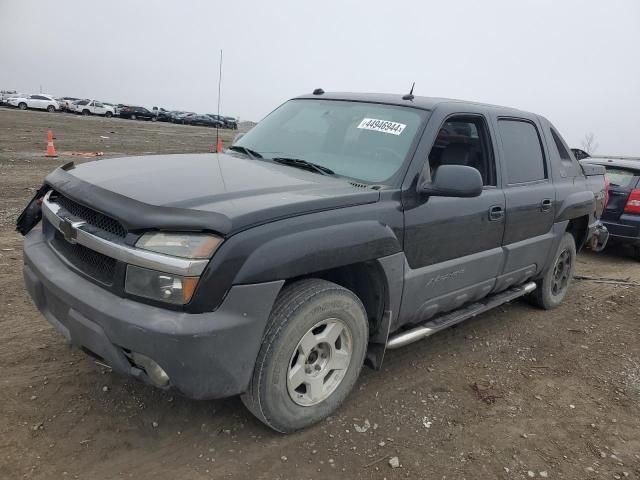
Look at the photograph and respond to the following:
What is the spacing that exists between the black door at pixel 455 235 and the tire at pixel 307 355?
46 centimetres

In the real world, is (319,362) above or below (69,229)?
below

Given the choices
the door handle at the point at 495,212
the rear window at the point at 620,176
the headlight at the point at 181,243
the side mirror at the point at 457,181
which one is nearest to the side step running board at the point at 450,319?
the door handle at the point at 495,212

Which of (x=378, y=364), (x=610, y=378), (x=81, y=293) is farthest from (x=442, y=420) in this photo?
(x=81, y=293)

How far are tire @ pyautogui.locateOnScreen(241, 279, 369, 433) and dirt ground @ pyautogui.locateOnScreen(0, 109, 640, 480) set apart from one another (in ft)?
0.58

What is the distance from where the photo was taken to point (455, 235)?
345 cm

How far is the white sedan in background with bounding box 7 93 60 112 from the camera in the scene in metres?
44.6

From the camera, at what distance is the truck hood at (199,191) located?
93.4 inches

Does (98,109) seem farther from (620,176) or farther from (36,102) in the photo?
(620,176)

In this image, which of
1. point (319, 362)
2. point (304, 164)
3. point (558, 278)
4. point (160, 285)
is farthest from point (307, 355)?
point (558, 278)

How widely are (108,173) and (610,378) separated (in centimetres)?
376

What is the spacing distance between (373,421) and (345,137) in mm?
1862

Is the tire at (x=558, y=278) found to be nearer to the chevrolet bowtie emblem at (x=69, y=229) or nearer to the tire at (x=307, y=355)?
the tire at (x=307, y=355)

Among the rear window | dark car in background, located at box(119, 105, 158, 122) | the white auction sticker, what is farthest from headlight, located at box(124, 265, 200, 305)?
dark car in background, located at box(119, 105, 158, 122)

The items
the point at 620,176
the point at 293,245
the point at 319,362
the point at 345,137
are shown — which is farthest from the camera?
the point at 620,176
